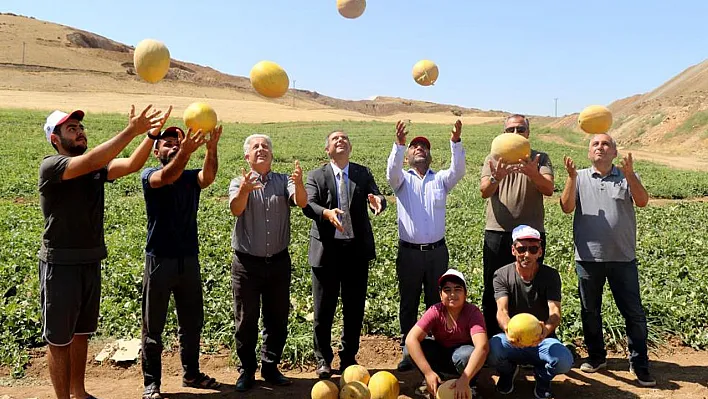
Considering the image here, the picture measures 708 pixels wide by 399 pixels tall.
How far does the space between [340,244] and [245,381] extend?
54.9 inches

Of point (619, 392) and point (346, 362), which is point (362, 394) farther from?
point (619, 392)

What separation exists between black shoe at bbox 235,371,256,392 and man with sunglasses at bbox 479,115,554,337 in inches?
87.4

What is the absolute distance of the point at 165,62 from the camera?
533cm

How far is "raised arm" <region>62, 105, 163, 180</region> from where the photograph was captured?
13.0ft

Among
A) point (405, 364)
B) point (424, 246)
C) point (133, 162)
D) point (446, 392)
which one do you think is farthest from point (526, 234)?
point (133, 162)

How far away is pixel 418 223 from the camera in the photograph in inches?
211

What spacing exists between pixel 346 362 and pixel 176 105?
58.3 meters

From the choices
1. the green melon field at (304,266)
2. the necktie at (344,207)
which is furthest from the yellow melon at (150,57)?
the green melon field at (304,266)

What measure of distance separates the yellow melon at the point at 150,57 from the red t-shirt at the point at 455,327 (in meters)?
3.14

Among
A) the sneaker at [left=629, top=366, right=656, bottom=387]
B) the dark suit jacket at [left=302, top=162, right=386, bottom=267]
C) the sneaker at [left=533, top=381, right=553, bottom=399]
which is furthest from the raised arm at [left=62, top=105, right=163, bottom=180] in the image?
the sneaker at [left=629, top=366, right=656, bottom=387]

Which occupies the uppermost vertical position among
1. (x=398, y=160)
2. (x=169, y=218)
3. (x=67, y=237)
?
(x=398, y=160)

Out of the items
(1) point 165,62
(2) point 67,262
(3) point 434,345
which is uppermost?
(1) point 165,62

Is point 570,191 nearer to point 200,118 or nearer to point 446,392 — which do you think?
point 446,392

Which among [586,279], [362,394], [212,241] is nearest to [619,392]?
[586,279]
